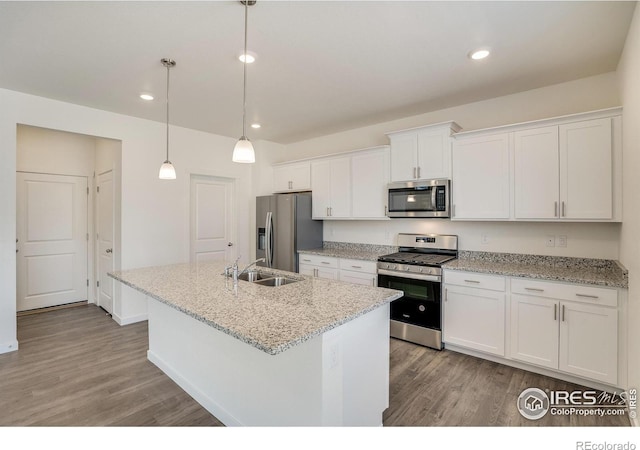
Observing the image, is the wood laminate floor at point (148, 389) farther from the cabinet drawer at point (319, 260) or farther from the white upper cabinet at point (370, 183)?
the white upper cabinet at point (370, 183)

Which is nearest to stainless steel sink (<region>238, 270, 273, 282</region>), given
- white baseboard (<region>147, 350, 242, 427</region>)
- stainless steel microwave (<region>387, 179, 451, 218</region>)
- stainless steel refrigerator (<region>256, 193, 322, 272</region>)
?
white baseboard (<region>147, 350, 242, 427</region>)

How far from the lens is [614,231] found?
108 inches

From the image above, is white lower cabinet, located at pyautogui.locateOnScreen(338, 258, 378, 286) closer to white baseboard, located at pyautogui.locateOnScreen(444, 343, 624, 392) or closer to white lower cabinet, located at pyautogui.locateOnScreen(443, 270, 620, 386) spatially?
white lower cabinet, located at pyautogui.locateOnScreen(443, 270, 620, 386)

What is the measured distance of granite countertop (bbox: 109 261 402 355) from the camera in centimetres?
140

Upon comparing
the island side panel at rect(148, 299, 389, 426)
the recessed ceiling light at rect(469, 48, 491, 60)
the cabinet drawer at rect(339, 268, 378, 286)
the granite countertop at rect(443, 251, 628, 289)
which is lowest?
the island side panel at rect(148, 299, 389, 426)

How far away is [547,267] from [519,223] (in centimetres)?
48

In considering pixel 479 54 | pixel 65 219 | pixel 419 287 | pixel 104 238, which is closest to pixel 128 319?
pixel 104 238

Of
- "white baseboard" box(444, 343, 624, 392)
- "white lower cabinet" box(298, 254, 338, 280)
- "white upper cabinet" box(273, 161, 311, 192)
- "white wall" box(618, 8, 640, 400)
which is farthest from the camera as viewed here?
"white upper cabinet" box(273, 161, 311, 192)

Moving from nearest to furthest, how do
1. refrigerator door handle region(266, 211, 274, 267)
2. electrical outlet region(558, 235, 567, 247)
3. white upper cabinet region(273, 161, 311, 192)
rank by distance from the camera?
1. electrical outlet region(558, 235, 567, 247)
2. refrigerator door handle region(266, 211, 274, 267)
3. white upper cabinet region(273, 161, 311, 192)

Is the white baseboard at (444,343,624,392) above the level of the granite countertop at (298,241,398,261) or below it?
below

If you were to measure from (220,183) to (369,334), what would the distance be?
148 inches

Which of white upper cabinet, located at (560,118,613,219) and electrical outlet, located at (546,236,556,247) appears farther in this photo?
electrical outlet, located at (546,236,556,247)

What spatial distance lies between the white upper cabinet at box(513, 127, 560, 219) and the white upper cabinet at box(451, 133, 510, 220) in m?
0.10
